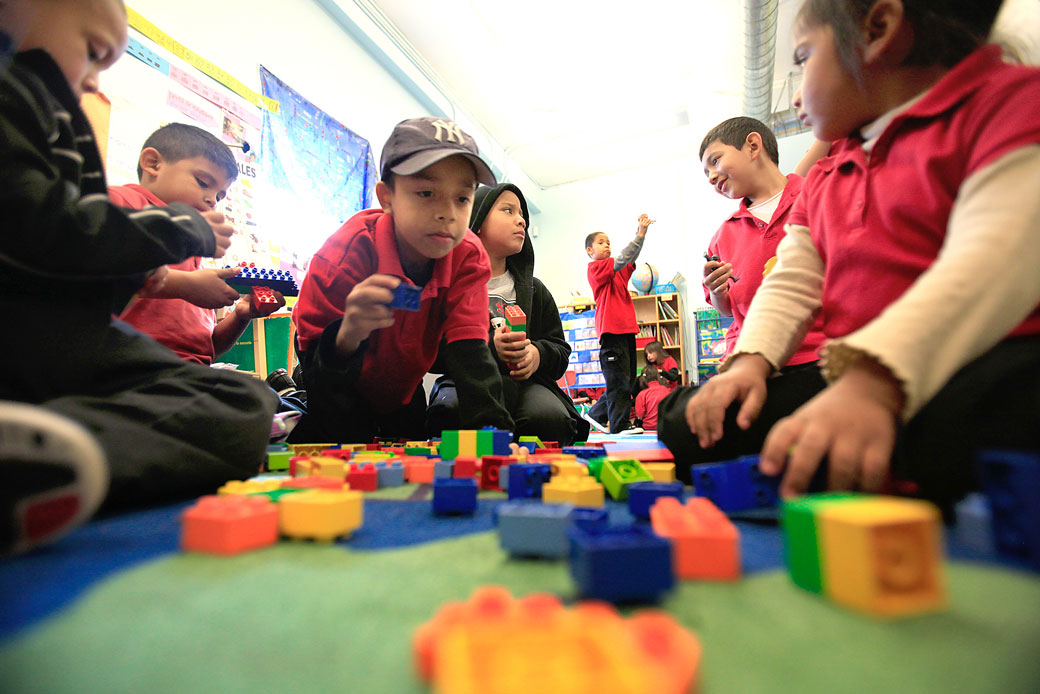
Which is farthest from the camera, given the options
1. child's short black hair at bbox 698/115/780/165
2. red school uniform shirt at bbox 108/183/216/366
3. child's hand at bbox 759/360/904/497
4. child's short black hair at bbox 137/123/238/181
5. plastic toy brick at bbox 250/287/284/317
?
child's short black hair at bbox 698/115/780/165

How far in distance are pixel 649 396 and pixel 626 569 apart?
309cm

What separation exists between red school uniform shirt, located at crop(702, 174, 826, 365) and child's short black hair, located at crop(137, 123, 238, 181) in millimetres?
1363

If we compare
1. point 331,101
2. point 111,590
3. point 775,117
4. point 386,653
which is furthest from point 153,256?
point 775,117

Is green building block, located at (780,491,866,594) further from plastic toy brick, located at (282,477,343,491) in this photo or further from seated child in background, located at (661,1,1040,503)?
plastic toy brick, located at (282,477,343,491)

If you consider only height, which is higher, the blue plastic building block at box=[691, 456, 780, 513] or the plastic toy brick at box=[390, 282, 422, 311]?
the plastic toy brick at box=[390, 282, 422, 311]

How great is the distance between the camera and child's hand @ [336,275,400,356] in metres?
1.07

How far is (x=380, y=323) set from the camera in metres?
1.13

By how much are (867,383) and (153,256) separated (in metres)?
0.77

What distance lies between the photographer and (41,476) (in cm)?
34

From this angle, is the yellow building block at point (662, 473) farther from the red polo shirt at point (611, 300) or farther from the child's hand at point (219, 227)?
the red polo shirt at point (611, 300)

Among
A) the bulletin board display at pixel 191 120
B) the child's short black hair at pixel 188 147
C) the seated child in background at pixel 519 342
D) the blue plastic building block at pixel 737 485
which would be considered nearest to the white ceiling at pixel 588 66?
the bulletin board display at pixel 191 120

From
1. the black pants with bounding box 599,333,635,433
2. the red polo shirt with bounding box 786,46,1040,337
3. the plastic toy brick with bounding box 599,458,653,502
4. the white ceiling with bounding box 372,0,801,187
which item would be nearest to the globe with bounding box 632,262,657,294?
the white ceiling with bounding box 372,0,801,187

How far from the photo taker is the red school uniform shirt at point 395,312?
118 centimetres

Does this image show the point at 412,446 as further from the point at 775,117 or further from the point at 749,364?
the point at 775,117
